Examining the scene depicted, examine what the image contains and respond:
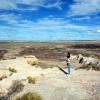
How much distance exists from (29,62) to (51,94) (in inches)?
745

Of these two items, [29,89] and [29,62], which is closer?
[29,89]

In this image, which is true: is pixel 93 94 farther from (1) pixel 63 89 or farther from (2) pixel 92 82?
(2) pixel 92 82

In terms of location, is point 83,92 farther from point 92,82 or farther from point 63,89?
point 92,82

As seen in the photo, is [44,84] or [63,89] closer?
[63,89]

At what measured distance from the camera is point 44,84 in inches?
740

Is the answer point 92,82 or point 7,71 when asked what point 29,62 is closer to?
point 7,71

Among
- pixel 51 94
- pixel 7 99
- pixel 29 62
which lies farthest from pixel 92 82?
pixel 29 62

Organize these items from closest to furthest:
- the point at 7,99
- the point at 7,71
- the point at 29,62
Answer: the point at 7,99 → the point at 7,71 → the point at 29,62

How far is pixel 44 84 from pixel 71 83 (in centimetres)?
224

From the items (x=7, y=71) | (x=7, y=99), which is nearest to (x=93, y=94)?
(x=7, y=99)

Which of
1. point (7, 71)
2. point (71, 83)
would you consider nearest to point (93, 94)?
point (71, 83)

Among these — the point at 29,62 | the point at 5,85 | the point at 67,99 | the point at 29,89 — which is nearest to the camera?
the point at 67,99

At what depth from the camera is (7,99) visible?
15258 millimetres

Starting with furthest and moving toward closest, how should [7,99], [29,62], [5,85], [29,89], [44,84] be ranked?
[29,62] < [5,85] < [44,84] < [29,89] < [7,99]
